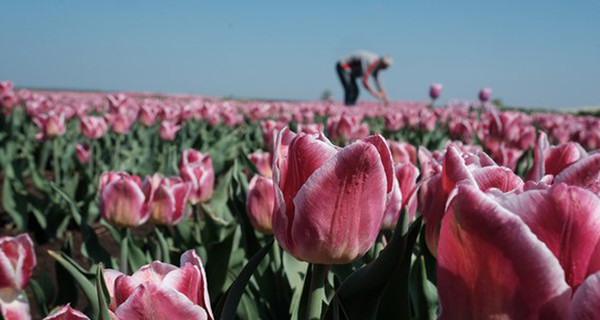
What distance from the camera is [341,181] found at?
753 mm

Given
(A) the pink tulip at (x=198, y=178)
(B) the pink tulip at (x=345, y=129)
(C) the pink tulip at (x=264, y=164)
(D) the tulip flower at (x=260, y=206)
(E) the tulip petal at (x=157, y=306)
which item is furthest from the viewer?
(B) the pink tulip at (x=345, y=129)

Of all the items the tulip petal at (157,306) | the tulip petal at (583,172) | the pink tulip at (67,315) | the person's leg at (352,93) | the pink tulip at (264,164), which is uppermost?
the tulip petal at (583,172)

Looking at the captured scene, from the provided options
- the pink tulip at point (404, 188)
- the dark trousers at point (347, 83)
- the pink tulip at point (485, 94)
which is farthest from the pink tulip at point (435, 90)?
the pink tulip at point (404, 188)

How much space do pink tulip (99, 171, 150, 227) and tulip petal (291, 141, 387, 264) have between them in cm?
102

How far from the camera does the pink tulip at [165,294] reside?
0.65 metres

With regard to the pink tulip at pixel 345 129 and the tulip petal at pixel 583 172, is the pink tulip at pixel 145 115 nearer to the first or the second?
the pink tulip at pixel 345 129

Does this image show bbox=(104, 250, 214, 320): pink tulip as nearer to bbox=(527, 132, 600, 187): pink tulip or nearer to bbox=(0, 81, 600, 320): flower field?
bbox=(0, 81, 600, 320): flower field

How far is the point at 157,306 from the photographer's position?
25.7 inches

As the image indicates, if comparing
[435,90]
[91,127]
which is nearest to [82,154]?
[91,127]

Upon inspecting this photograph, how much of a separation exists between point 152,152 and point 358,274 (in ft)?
14.2

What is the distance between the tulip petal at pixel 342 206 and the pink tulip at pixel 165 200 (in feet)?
3.43

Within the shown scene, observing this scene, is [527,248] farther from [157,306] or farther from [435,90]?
[435,90]

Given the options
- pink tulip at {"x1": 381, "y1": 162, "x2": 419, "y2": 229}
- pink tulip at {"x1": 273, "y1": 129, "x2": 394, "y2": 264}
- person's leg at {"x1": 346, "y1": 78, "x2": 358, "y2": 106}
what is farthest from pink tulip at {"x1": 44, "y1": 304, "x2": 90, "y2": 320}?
person's leg at {"x1": 346, "y1": 78, "x2": 358, "y2": 106}

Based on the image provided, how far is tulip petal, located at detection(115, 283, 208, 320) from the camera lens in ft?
2.12
